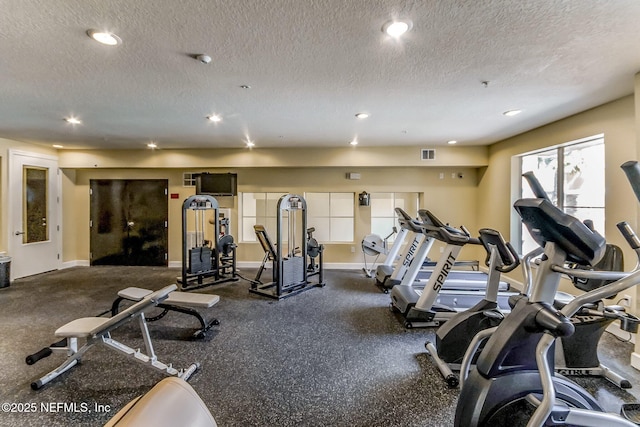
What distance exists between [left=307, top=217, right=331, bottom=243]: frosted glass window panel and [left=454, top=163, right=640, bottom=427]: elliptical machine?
5.16m

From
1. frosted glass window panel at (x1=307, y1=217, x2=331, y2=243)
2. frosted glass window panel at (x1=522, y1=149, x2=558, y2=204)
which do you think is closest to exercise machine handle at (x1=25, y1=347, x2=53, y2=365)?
frosted glass window panel at (x1=307, y1=217, x2=331, y2=243)

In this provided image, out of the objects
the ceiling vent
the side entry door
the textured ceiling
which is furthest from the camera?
the side entry door

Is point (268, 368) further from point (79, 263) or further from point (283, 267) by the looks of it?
point (79, 263)

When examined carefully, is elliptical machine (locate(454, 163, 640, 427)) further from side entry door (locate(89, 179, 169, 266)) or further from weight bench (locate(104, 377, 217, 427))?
side entry door (locate(89, 179, 169, 266))

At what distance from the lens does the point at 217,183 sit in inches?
255

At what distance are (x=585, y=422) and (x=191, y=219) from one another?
6.74 meters

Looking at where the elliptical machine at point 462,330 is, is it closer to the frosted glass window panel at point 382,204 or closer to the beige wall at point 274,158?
the beige wall at point 274,158

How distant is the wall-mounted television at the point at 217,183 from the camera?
A: 21.2 ft

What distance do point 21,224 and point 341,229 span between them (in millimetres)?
6342

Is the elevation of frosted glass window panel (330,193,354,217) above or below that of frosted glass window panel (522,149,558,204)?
below

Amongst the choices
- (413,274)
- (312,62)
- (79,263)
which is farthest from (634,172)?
(79,263)

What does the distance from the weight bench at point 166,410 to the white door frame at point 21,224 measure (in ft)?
22.7

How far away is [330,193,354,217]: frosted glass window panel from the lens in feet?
22.2

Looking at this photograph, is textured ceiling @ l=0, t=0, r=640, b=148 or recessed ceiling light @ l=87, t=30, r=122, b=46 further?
recessed ceiling light @ l=87, t=30, r=122, b=46
